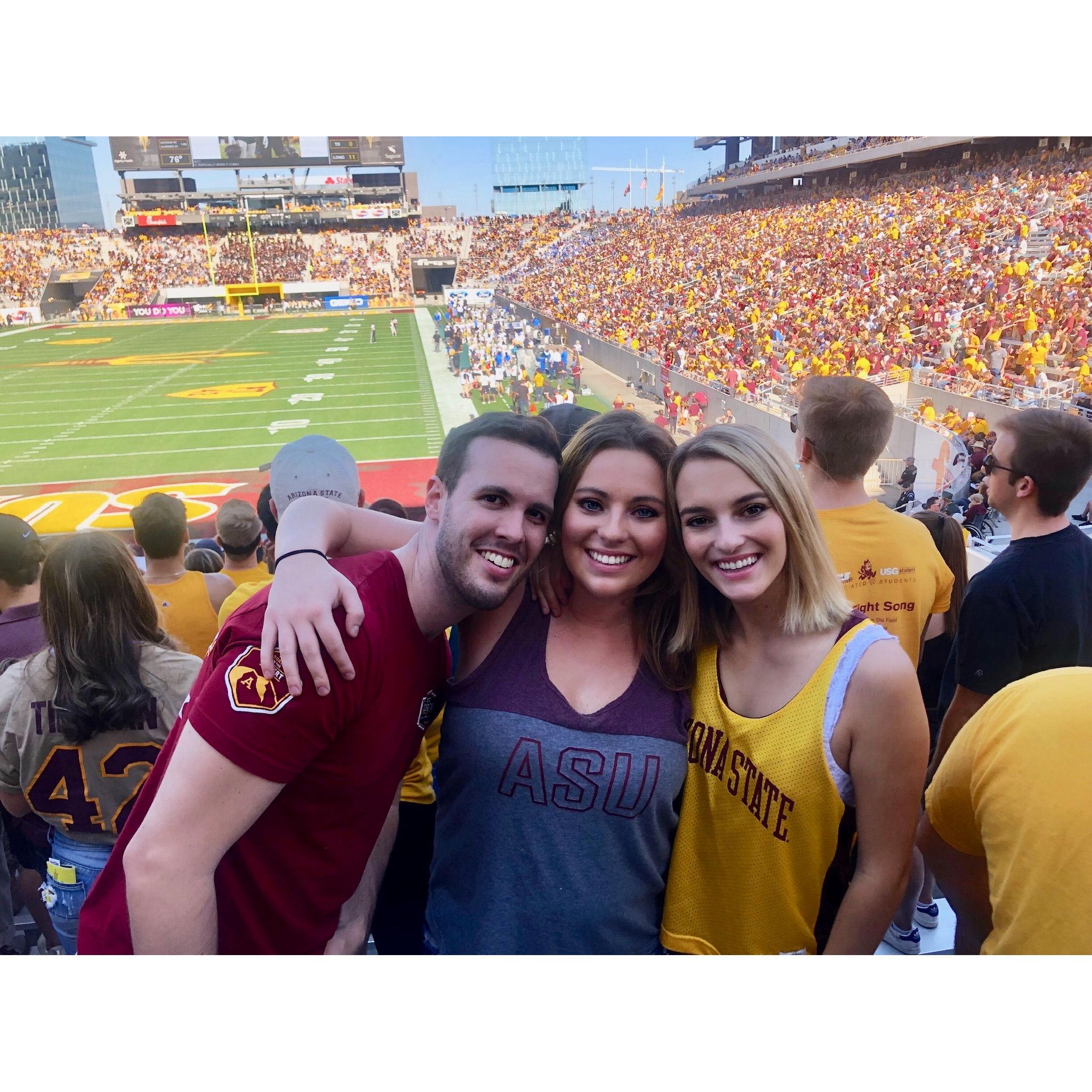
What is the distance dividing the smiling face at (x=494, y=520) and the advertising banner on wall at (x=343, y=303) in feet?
18.4

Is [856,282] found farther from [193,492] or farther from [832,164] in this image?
[193,492]

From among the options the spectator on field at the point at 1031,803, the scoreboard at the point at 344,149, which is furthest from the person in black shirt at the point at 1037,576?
the scoreboard at the point at 344,149

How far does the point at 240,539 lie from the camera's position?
214 centimetres

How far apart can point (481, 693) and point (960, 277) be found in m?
4.02

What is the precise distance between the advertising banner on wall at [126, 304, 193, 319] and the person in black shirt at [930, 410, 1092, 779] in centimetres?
410

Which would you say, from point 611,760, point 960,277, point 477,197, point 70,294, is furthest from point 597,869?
point 70,294

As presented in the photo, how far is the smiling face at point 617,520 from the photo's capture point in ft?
3.34

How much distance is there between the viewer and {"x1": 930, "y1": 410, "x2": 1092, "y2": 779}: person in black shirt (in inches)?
54.5

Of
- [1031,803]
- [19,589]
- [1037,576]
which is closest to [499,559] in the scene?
[1031,803]

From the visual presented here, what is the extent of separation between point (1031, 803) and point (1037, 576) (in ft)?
2.21

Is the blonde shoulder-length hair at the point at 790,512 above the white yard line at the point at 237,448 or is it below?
above

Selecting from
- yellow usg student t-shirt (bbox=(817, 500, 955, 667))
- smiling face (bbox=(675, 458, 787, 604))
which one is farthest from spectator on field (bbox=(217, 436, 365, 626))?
yellow usg student t-shirt (bbox=(817, 500, 955, 667))

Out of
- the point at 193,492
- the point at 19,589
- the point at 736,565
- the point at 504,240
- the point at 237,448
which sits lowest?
the point at 193,492

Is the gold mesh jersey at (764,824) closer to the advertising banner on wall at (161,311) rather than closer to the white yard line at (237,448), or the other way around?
the advertising banner on wall at (161,311)
